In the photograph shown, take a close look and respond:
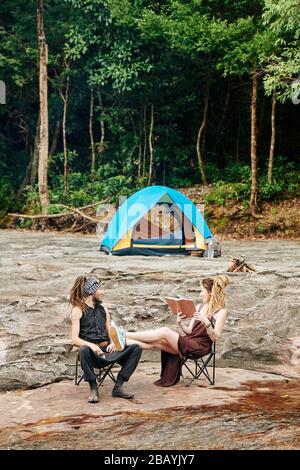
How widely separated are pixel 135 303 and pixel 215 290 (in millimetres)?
2862

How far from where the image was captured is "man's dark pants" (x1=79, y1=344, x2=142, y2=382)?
19.7 feet

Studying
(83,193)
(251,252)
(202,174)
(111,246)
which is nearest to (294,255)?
(251,252)

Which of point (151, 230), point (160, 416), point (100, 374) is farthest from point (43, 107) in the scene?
point (160, 416)

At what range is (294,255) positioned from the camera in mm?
15289

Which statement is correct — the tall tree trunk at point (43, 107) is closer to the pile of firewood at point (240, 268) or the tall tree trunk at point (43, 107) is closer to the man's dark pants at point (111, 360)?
the pile of firewood at point (240, 268)

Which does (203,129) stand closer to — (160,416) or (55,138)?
(55,138)

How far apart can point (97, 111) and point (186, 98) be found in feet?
11.4

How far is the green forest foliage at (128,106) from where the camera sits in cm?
2281

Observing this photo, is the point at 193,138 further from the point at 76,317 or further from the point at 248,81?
the point at 76,317

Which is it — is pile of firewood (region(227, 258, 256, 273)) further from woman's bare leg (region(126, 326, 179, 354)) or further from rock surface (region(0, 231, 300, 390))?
woman's bare leg (region(126, 326, 179, 354))

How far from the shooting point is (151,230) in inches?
666

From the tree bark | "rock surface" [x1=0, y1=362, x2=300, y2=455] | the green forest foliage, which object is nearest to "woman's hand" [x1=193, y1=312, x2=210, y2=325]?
"rock surface" [x1=0, y1=362, x2=300, y2=455]

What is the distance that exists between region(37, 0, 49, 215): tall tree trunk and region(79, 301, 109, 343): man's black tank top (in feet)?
55.9

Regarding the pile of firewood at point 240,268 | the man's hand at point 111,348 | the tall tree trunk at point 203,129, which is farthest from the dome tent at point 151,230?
the man's hand at point 111,348
